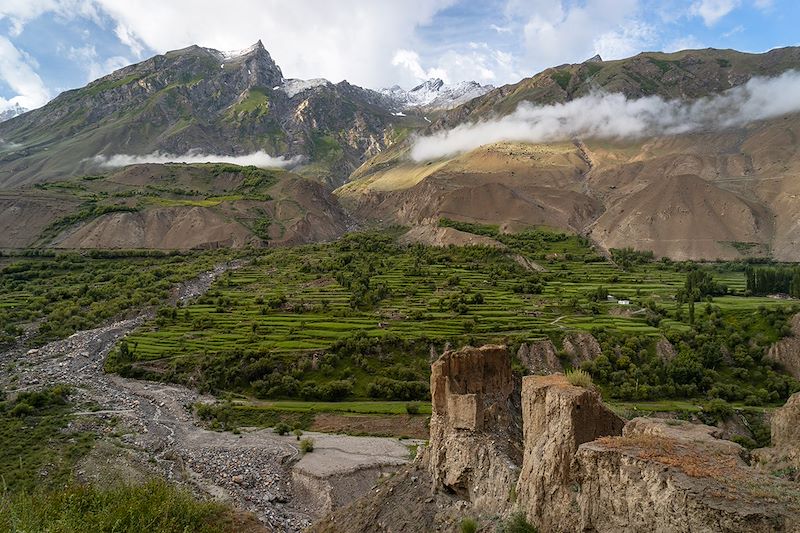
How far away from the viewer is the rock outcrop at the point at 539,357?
230 feet

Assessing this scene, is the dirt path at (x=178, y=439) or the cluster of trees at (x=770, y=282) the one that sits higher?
the cluster of trees at (x=770, y=282)

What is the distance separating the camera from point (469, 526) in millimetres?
19609

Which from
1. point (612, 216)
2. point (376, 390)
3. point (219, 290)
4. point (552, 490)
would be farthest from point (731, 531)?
point (612, 216)

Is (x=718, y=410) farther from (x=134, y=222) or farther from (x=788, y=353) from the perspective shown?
(x=134, y=222)

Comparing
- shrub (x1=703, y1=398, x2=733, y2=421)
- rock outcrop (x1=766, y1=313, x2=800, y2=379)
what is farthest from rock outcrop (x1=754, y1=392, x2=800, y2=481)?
rock outcrop (x1=766, y1=313, x2=800, y2=379)

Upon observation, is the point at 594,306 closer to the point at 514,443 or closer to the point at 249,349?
the point at 249,349

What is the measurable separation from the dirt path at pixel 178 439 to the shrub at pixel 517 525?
23878mm

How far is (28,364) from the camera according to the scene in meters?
67.5

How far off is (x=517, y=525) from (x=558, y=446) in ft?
10.4

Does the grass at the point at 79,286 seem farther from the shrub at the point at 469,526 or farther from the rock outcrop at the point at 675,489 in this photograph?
the rock outcrop at the point at 675,489

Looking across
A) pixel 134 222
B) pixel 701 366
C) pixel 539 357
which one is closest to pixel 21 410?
pixel 539 357

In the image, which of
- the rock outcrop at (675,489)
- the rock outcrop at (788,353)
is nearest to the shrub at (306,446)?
the rock outcrop at (675,489)

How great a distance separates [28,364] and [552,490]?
241 ft

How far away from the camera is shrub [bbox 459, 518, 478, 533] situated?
19448 mm
